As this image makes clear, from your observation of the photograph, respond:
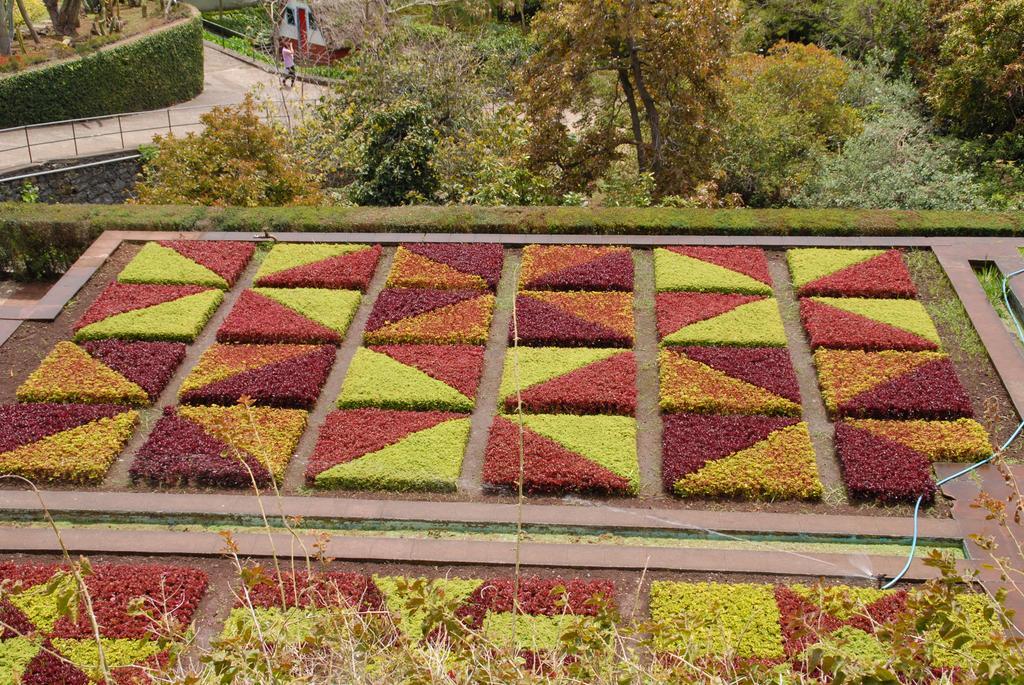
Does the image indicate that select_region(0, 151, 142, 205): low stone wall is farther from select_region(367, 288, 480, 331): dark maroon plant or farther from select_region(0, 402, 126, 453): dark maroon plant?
select_region(0, 402, 126, 453): dark maroon plant

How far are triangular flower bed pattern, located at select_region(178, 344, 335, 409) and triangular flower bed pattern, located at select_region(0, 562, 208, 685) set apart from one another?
97.0 inches

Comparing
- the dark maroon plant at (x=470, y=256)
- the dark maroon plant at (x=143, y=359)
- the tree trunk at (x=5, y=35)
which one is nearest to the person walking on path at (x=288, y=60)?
the tree trunk at (x=5, y=35)

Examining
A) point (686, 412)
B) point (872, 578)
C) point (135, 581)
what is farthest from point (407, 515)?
point (872, 578)

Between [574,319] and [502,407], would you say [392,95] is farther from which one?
[502,407]

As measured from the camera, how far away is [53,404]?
11.0 meters

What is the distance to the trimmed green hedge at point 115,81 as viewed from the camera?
25.7 metres

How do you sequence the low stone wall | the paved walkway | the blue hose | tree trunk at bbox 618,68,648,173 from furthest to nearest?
the paved walkway → the low stone wall → tree trunk at bbox 618,68,648,173 → the blue hose

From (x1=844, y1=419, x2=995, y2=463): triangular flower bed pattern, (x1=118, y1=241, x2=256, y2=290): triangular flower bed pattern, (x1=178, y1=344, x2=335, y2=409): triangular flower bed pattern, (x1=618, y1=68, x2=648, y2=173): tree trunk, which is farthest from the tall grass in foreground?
(x1=618, y1=68, x2=648, y2=173): tree trunk

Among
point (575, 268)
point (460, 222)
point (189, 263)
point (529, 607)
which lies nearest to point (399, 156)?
point (460, 222)

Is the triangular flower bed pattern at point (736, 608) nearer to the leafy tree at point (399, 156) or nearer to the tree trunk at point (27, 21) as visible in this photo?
the leafy tree at point (399, 156)

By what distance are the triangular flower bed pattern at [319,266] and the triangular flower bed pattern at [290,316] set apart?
20cm

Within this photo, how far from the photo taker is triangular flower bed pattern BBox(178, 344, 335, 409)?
10922mm

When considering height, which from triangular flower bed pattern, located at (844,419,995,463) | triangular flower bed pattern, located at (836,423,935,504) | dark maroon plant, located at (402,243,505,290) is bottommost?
dark maroon plant, located at (402,243,505,290)

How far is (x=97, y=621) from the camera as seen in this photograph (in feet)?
26.5
